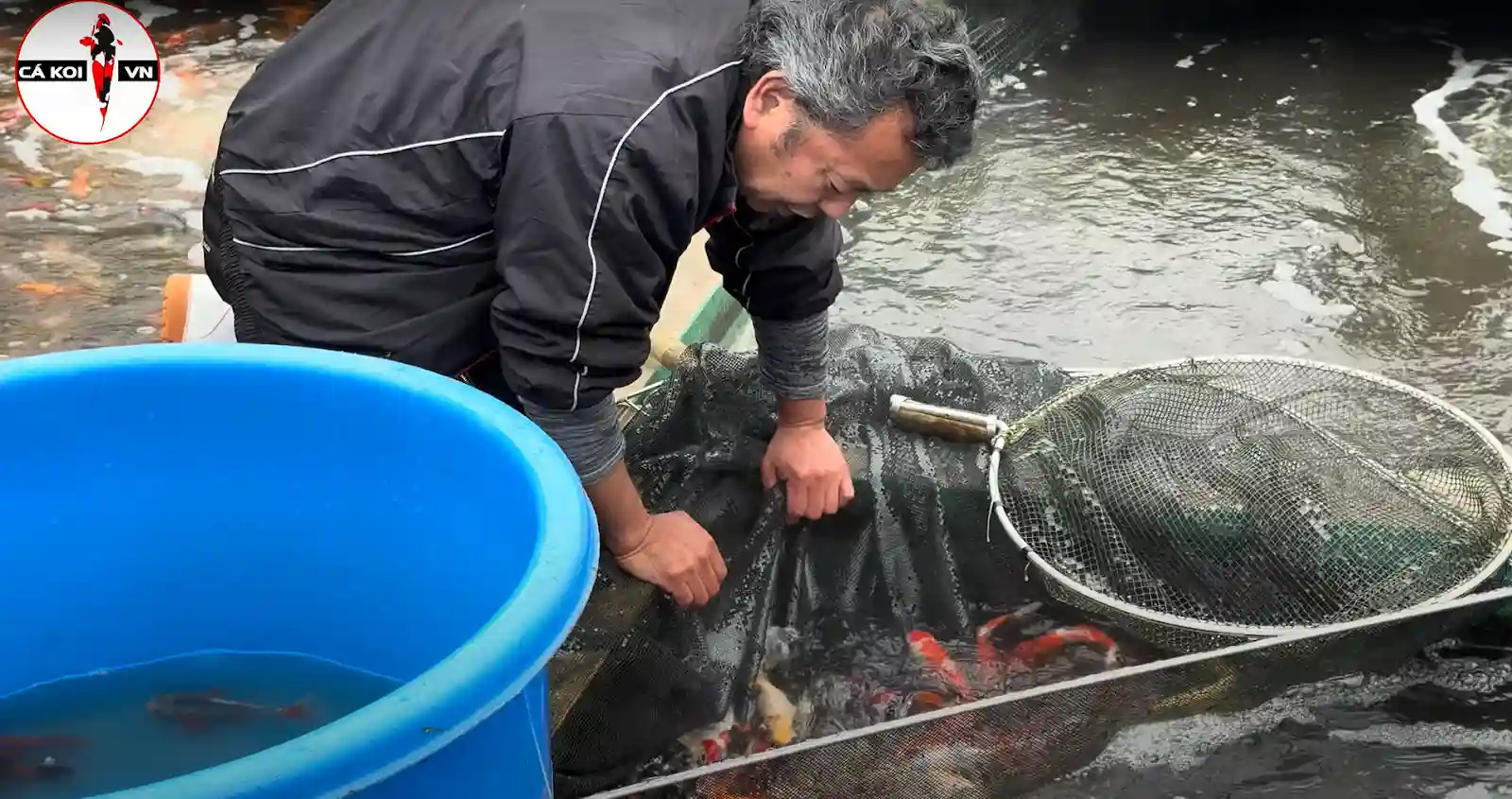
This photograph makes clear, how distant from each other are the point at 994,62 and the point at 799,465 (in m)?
4.52

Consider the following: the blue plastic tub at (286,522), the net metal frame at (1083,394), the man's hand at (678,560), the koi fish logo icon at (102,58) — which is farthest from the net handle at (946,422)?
the koi fish logo icon at (102,58)

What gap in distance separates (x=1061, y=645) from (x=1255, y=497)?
1.66 feet

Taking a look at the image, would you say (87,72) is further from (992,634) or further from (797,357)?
(992,634)

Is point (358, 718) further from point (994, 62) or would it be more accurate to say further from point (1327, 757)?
point (994, 62)

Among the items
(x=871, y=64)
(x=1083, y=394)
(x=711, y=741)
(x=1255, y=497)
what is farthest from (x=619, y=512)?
(x=1255, y=497)

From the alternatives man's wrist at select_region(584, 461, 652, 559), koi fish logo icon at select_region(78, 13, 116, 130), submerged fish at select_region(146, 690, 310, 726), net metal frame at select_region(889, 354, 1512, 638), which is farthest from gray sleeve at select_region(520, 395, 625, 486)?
koi fish logo icon at select_region(78, 13, 116, 130)

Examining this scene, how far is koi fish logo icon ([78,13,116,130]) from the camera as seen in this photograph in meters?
6.17

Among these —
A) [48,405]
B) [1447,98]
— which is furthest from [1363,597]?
[1447,98]

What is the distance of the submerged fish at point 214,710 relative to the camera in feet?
5.25

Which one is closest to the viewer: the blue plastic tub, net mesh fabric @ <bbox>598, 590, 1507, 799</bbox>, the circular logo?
the blue plastic tub

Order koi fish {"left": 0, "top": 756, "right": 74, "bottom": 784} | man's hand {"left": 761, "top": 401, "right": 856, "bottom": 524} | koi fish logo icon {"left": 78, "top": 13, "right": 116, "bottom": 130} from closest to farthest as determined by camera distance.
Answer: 1. koi fish {"left": 0, "top": 756, "right": 74, "bottom": 784}
2. man's hand {"left": 761, "top": 401, "right": 856, "bottom": 524}
3. koi fish logo icon {"left": 78, "top": 13, "right": 116, "bottom": 130}

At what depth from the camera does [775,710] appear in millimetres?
2178

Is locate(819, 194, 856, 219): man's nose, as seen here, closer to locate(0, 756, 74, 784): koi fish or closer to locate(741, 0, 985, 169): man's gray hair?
locate(741, 0, 985, 169): man's gray hair

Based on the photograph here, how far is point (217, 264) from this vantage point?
2223 mm
